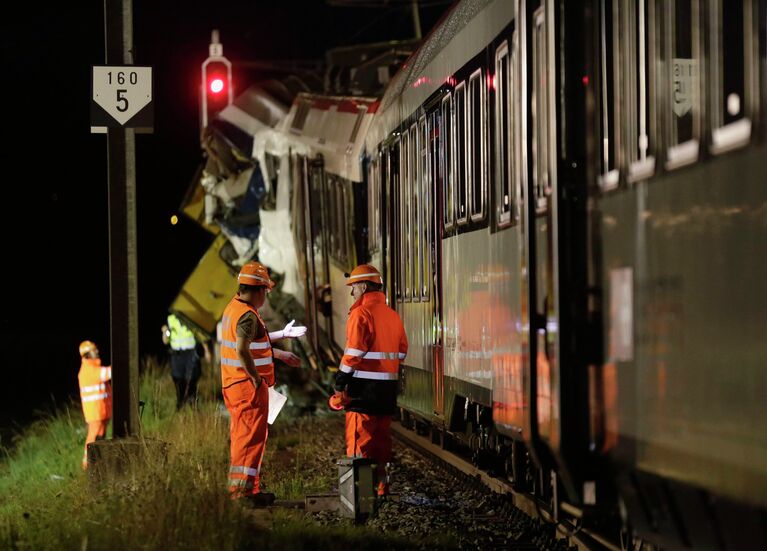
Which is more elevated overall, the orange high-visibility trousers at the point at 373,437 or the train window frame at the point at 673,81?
the train window frame at the point at 673,81

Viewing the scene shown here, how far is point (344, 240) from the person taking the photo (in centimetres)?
1470

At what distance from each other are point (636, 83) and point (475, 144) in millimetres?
2973

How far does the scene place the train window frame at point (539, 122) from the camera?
18.8ft

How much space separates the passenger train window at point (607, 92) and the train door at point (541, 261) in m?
0.23

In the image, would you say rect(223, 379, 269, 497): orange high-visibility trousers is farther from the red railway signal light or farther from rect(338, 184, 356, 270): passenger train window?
the red railway signal light

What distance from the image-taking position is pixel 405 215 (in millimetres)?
10820

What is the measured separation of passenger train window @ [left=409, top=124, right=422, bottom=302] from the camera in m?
10.1

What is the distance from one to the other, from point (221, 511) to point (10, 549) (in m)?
1.22

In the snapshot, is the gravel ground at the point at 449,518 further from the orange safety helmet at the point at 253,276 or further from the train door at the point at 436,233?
the orange safety helmet at the point at 253,276

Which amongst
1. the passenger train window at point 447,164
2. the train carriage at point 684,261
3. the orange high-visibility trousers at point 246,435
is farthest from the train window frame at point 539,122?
the orange high-visibility trousers at point 246,435

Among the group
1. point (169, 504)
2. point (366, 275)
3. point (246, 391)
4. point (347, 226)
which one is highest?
point (347, 226)

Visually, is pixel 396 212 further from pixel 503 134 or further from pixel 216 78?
pixel 216 78

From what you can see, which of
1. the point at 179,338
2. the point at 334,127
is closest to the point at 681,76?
the point at 334,127

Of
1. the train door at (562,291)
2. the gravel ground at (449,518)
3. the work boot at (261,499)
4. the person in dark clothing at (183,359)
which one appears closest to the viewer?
the train door at (562,291)
